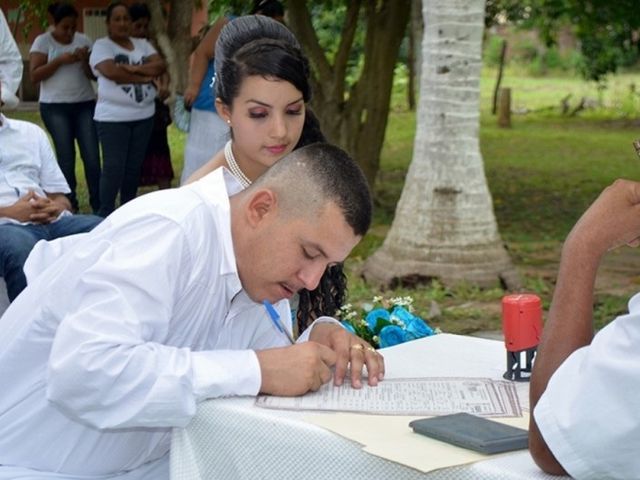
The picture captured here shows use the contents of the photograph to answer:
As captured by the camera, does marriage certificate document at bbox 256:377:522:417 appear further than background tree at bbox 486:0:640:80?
No

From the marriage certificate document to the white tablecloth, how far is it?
58 millimetres

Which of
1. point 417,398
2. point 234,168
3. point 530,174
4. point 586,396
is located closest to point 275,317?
point 417,398

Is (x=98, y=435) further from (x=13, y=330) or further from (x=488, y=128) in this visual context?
(x=488, y=128)

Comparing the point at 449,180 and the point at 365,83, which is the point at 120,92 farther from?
the point at 449,180

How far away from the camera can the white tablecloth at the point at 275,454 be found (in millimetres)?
2355

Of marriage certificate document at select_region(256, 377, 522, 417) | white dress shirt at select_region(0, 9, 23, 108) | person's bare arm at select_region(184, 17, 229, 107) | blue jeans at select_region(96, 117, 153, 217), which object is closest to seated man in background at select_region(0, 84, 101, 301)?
person's bare arm at select_region(184, 17, 229, 107)

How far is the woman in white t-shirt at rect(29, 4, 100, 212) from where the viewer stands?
444 inches

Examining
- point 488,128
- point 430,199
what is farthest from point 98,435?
point 488,128

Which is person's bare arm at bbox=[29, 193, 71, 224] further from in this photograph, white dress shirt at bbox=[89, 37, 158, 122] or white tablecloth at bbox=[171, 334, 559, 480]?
white dress shirt at bbox=[89, 37, 158, 122]

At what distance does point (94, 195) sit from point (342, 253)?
30.4 feet

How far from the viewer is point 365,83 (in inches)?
452

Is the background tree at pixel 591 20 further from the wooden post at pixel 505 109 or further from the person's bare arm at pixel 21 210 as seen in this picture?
the person's bare arm at pixel 21 210

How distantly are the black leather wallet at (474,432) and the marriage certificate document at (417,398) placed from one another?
138 millimetres

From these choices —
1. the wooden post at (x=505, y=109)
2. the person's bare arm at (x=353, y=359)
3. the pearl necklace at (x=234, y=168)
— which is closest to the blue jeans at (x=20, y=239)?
the pearl necklace at (x=234, y=168)
